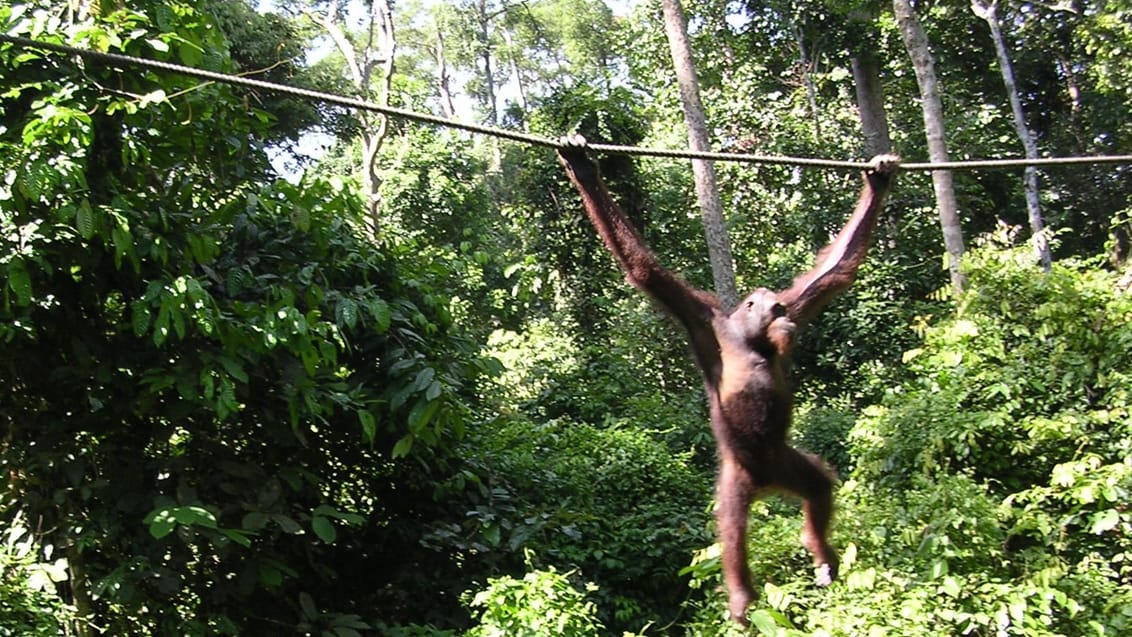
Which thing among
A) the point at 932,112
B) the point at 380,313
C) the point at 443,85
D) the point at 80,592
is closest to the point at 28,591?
the point at 80,592

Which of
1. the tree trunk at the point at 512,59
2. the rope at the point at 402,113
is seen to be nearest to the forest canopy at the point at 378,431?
the rope at the point at 402,113

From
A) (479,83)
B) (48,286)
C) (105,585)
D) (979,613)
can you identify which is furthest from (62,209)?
(479,83)

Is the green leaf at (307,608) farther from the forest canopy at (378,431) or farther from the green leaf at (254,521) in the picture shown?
the green leaf at (254,521)

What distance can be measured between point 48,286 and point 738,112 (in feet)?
33.6

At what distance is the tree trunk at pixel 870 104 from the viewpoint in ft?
39.8

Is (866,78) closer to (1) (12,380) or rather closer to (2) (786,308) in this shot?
(2) (786,308)

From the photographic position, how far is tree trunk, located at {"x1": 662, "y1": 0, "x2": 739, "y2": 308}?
9641mm

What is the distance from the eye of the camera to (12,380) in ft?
14.7

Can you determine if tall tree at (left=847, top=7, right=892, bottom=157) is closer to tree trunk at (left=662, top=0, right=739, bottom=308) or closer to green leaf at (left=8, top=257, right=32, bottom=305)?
tree trunk at (left=662, top=0, right=739, bottom=308)

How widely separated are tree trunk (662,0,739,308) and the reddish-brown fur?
6.01 meters

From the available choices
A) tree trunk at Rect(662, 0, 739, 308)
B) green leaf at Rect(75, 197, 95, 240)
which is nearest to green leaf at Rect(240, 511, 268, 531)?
green leaf at Rect(75, 197, 95, 240)

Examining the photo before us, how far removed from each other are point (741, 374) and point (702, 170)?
21.9 ft

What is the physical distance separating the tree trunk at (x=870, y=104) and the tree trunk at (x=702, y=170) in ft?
10.9

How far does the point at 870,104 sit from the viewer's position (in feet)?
Result: 40.0
